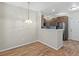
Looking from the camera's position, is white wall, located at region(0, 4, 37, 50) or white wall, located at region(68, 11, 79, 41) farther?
white wall, located at region(0, 4, 37, 50)

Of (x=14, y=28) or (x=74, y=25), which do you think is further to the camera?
(x=14, y=28)

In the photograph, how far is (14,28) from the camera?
293cm

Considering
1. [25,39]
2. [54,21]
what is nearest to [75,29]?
[54,21]

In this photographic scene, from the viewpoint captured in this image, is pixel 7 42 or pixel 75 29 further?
pixel 7 42

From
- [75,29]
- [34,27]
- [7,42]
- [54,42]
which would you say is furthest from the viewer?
[54,42]

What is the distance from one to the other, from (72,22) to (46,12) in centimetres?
81

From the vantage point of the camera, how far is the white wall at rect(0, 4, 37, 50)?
99.1 inches

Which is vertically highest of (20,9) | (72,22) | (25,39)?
(20,9)

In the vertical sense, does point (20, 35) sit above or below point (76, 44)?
above

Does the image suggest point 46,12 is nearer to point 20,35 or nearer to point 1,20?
point 20,35

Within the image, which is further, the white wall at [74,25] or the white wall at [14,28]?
the white wall at [14,28]

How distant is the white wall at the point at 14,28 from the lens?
2.52 meters

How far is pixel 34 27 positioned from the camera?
2.65 metres

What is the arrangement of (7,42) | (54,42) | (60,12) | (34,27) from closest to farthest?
(60,12) < (34,27) < (7,42) < (54,42)
